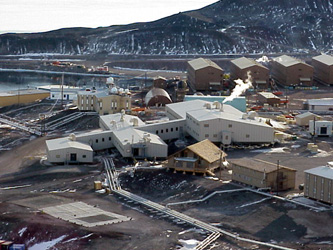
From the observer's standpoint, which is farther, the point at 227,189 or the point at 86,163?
the point at 86,163

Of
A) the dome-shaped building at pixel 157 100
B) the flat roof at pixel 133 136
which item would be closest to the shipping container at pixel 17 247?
the flat roof at pixel 133 136

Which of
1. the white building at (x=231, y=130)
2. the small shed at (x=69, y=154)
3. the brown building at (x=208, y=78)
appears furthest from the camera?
the brown building at (x=208, y=78)

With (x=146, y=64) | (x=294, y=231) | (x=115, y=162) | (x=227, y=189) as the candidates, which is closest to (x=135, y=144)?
(x=115, y=162)

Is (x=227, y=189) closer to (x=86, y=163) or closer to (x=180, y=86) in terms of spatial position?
(x=86, y=163)

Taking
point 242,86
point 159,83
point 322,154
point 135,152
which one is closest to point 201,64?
point 159,83

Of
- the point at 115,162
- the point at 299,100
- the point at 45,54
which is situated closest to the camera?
the point at 115,162

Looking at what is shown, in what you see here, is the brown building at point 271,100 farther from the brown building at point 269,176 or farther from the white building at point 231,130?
the brown building at point 269,176

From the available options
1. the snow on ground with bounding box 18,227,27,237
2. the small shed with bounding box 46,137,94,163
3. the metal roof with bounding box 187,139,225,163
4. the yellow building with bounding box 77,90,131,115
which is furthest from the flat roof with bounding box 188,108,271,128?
the snow on ground with bounding box 18,227,27,237
